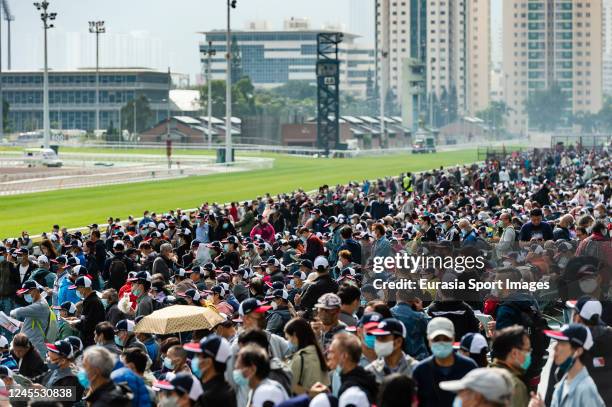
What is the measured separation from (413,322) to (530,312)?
3.53 ft

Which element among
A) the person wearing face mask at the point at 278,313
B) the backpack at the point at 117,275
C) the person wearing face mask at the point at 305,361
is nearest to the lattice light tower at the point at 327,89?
the backpack at the point at 117,275

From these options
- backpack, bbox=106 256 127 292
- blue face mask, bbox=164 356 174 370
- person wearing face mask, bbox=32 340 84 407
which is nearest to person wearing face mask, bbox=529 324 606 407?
blue face mask, bbox=164 356 174 370

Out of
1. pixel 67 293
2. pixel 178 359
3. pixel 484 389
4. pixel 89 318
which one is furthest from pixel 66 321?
pixel 484 389

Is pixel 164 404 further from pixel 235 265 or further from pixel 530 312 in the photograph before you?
pixel 235 265

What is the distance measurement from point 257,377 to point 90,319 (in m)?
6.62

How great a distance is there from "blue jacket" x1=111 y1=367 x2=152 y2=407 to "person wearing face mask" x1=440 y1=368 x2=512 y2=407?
2735 millimetres

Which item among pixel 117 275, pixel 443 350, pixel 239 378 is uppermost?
pixel 443 350

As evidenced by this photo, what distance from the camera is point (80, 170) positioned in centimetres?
7956

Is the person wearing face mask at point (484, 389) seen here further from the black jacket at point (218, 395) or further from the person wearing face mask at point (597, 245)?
the person wearing face mask at point (597, 245)

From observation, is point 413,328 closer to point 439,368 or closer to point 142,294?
point 439,368

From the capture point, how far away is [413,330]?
12258 mm

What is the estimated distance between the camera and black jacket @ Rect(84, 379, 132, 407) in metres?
8.93

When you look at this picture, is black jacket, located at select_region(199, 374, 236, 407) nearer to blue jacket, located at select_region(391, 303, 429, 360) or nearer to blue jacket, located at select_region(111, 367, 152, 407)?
blue jacket, located at select_region(111, 367, 152, 407)

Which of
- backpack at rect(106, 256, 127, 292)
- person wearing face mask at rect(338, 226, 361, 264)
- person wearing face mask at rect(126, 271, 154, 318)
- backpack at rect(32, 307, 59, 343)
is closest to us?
backpack at rect(32, 307, 59, 343)
